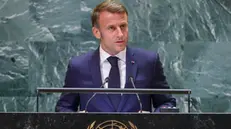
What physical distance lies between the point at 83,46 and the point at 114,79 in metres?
2.00

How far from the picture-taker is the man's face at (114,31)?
11.6 ft

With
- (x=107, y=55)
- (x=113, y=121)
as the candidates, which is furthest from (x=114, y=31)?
(x=113, y=121)

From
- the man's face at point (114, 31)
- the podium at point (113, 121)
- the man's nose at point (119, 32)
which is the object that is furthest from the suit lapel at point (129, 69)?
the podium at point (113, 121)

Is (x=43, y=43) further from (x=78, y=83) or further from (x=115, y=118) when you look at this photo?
(x=115, y=118)

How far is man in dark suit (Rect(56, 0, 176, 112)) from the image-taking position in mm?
3477

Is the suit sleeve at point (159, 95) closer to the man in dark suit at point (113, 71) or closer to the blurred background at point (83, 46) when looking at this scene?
the man in dark suit at point (113, 71)

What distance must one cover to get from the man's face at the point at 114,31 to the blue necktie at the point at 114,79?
7 cm

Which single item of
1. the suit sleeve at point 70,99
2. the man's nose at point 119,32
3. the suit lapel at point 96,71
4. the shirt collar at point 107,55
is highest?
the man's nose at point 119,32

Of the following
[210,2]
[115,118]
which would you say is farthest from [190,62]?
[115,118]

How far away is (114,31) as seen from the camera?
11.7ft

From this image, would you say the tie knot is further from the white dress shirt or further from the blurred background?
the blurred background

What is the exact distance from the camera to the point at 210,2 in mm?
5578

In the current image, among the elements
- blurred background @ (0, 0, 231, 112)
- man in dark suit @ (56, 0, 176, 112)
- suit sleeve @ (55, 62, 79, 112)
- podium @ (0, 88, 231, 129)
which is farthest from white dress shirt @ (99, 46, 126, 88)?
blurred background @ (0, 0, 231, 112)

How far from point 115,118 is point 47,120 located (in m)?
0.34
